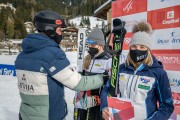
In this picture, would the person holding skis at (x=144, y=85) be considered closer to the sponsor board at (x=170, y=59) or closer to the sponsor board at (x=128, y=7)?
the sponsor board at (x=170, y=59)

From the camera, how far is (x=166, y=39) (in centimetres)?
305

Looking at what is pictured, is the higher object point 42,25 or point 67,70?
point 42,25

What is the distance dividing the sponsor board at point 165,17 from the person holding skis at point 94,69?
2.44 ft

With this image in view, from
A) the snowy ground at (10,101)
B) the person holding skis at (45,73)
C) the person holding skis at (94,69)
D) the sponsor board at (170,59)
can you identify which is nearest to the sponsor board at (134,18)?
the person holding skis at (94,69)

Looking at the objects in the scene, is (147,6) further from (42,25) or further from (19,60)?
(19,60)

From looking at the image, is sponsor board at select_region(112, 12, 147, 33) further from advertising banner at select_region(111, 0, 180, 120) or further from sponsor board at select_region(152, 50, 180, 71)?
sponsor board at select_region(152, 50, 180, 71)

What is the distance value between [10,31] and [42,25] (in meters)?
65.0

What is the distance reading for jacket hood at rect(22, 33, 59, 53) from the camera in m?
2.18

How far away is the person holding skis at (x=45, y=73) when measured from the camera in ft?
7.04

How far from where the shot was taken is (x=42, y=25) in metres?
2.28

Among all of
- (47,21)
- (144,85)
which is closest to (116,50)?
(144,85)

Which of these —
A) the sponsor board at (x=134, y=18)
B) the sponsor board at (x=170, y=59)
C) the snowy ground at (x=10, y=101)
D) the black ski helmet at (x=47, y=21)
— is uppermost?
the sponsor board at (x=134, y=18)

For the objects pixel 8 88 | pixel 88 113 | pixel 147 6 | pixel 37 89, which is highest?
pixel 147 6

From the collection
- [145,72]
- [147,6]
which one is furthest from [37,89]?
[147,6]
